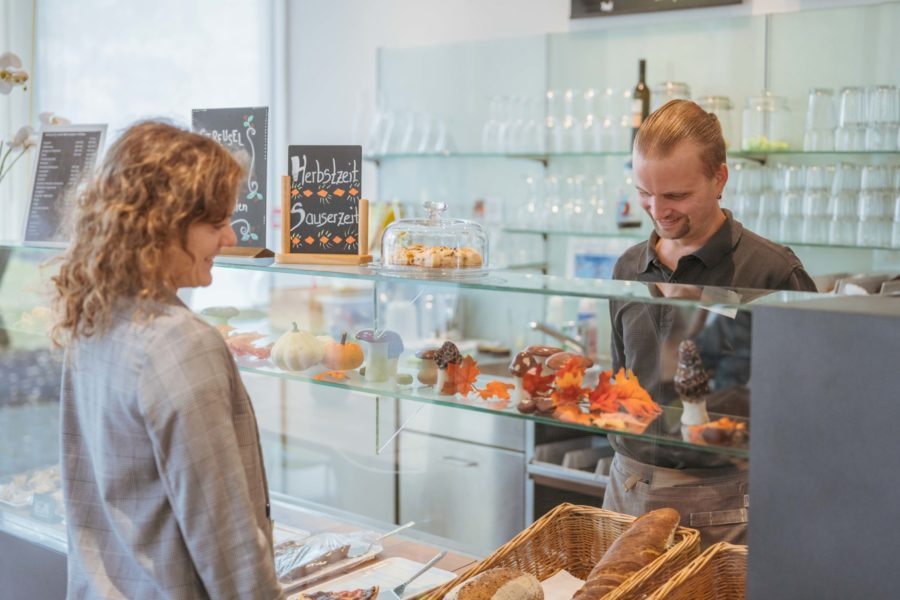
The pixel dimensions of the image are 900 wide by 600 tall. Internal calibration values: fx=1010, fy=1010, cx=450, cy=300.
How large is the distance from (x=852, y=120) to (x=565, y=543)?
238 cm

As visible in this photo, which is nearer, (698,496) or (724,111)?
(698,496)

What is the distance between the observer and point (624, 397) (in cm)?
178

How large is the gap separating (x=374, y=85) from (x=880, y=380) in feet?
13.6

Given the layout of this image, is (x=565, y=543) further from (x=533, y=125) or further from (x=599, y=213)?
(x=533, y=125)

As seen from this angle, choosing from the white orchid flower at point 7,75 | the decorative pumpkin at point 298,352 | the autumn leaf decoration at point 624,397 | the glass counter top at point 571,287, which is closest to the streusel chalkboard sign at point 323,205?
the glass counter top at point 571,287

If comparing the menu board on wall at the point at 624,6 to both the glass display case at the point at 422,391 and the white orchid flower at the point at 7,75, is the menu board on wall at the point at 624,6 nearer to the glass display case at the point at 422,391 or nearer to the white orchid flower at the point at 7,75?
the glass display case at the point at 422,391

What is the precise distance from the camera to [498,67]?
4750 millimetres

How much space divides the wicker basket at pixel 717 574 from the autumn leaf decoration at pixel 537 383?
15.6 inches

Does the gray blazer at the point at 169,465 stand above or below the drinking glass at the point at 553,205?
below

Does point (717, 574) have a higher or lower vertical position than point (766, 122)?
lower

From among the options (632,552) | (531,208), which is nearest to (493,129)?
(531,208)

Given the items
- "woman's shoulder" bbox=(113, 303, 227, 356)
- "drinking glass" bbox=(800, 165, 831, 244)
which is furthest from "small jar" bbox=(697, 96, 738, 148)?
"woman's shoulder" bbox=(113, 303, 227, 356)

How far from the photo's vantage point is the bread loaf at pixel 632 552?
1718 millimetres

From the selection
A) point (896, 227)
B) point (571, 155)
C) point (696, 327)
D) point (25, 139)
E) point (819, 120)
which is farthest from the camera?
point (571, 155)
